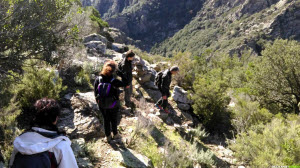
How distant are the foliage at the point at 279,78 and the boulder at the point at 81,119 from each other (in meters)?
8.40

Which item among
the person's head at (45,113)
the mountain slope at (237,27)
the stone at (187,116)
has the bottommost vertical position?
the stone at (187,116)

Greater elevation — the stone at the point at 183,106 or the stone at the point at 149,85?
the stone at the point at 149,85

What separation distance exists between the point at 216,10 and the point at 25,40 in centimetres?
12233

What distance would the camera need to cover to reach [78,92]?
5973 mm

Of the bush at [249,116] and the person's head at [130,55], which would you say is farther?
the bush at [249,116]

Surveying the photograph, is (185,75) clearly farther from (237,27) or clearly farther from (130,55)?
(237,27)

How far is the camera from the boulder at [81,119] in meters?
4.48

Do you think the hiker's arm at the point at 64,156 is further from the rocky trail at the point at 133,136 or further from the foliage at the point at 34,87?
the foliage at the point at 34,87

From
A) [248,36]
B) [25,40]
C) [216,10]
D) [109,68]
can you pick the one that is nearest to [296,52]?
[109,68]

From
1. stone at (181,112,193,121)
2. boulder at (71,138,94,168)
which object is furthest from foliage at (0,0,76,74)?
stone at (181,112,193,121)

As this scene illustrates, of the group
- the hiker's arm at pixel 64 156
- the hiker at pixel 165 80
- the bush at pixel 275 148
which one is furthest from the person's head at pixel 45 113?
the hiker at pixel 165 80

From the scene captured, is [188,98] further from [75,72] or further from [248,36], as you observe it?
[248,36]

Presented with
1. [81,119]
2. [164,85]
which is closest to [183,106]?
[164,85]

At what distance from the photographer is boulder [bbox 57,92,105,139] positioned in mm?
4477
